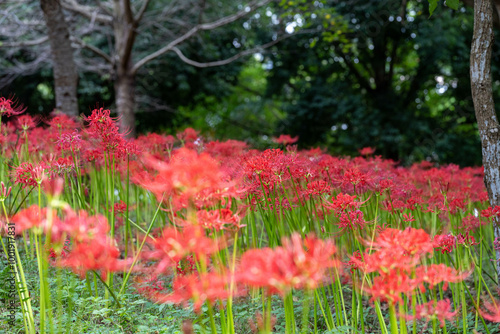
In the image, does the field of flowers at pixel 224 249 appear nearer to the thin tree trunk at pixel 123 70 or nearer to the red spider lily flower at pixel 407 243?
the red spider lily flower at pixel 407 243

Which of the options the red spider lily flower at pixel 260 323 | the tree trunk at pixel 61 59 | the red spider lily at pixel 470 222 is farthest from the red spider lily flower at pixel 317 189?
the tree trunk at pixel 61 59

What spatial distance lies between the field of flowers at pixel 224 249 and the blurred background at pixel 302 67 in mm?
6338

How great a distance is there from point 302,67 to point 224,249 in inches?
420

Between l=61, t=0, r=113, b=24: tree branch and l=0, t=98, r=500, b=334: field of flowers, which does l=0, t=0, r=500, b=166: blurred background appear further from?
l=0, t=98, r=500, b=334: field of flowers

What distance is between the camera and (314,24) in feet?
34.3

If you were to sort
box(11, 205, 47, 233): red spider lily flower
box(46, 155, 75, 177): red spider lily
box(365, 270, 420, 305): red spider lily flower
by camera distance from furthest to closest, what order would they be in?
1. box(46, 155, 75, 177): red spider lily
2. box(11, 205, 47, 233): red spider lily flower
3. box(365, 270, 420, 305): red spider lily flower

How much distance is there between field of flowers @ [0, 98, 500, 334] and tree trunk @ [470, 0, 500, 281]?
0.30 metres

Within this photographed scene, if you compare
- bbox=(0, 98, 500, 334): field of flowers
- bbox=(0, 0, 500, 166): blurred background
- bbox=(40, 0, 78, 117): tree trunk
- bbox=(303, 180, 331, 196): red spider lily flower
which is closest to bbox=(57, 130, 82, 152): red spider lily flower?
bbox=(0, 98, 500, 334): field of flowers

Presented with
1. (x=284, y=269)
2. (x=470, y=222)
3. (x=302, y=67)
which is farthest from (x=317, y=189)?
(x=302, y=67)

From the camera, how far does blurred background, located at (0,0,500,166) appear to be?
9.92 metres

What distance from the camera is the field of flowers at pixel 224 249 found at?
145 cm

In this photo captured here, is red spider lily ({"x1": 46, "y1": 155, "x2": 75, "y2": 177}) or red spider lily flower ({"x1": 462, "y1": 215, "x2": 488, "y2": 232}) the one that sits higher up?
red spider lily ({"x1": 46, "y1": 155, "x2": 75, "y2": 177})

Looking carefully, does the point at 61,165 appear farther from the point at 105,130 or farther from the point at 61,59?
the point at 61,59

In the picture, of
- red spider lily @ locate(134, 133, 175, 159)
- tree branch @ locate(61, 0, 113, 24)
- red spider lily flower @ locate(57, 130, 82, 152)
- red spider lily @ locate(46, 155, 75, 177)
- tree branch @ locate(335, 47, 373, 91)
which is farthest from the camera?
tree branch @ locate(335, 47, 373, 91)
